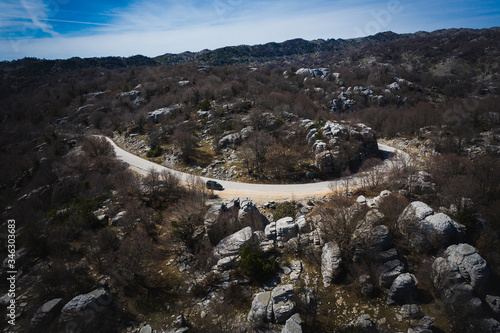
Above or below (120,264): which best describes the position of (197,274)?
below

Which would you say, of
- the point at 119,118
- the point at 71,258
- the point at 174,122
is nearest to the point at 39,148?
the point at 119,118

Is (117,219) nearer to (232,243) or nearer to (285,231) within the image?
(232,243)

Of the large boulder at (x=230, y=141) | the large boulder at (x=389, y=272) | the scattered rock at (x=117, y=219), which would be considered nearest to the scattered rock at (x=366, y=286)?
the large boulder at (x=389, y=272)

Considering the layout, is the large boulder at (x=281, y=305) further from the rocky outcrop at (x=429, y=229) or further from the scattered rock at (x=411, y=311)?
the rocky outcrop at (x=429, y=229)

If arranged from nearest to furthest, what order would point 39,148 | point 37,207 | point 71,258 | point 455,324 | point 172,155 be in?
point 455,324 → point 71,258 → point 37,207 → point 172,155 → point 39,148

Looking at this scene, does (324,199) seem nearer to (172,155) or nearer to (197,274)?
(197,274)

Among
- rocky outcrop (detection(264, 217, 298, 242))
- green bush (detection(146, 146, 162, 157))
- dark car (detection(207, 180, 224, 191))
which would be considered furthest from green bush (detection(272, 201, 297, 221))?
green bush (detection(146, 146, 162, 157))
